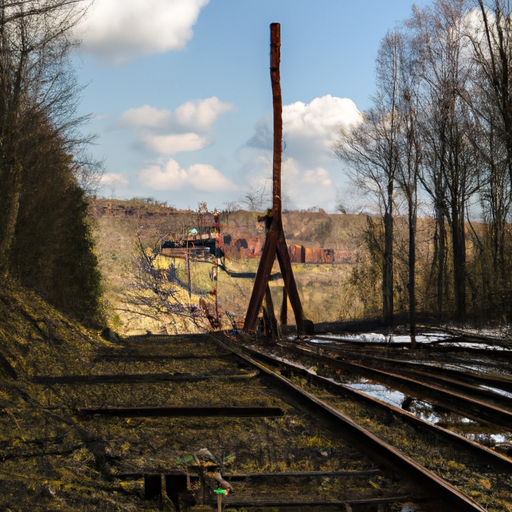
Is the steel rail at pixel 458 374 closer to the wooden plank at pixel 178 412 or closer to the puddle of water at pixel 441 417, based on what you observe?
the puddle of water at pixel 441 417

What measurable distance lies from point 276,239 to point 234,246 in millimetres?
33210

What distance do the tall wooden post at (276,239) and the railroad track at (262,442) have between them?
17.8 ft

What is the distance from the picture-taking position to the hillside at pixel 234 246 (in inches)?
1750

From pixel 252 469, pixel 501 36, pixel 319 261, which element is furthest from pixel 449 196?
pixel 319 261

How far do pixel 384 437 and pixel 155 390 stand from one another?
3.46 meters

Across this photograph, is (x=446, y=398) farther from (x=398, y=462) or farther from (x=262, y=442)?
(x=398, y=462)

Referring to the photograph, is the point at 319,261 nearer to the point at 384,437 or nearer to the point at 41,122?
the point at 41,122

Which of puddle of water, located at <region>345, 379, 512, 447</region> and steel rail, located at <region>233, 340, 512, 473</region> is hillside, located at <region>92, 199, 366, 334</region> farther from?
puddle of water, located at <region>345, 379, 512, 447</region>

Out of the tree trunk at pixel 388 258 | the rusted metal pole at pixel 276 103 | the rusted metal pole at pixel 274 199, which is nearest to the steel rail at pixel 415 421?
the rusted metal pole at pixel 274 199

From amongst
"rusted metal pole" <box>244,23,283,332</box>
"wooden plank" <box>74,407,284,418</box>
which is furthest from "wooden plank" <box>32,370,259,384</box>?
"rusted metal pole" <box>244,23,283,332</box>

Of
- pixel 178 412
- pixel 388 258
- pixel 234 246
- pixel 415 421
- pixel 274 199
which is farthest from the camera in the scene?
pixel 234 246

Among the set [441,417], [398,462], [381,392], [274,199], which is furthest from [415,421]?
[274,199]

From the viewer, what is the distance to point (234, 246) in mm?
47500

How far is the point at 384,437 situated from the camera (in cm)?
536
